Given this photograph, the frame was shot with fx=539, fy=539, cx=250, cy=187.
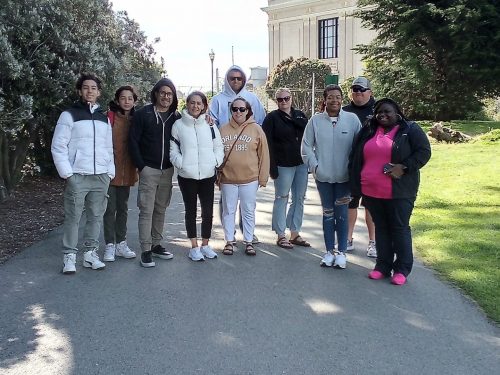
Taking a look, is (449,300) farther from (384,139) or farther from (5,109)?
(5,109)

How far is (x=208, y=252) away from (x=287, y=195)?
114 cm

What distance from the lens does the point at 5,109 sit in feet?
23.5

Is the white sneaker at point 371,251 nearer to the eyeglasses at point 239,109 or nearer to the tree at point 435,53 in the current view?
the eyeglasses at point 239,109

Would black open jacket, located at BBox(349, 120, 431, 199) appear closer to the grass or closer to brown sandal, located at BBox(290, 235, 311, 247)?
the grass

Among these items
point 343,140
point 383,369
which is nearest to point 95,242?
point 343,140

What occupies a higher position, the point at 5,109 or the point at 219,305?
the point at 5,109

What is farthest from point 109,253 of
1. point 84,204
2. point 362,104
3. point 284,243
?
point 362,104

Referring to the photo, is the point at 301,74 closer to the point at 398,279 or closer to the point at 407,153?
the point at 407,153

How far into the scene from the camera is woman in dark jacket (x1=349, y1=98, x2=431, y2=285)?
15.8ft

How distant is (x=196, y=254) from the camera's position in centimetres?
580

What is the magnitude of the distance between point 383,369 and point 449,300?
152 cm

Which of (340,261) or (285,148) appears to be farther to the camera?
(285,148)

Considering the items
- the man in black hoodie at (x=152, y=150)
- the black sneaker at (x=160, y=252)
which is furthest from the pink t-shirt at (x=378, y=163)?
the black sneaker at (x=160, y=252)

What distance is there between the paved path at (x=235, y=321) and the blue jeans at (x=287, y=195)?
63 cm
